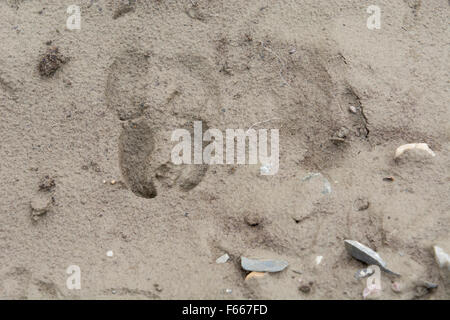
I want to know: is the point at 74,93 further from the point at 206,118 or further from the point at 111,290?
the point at 111,290

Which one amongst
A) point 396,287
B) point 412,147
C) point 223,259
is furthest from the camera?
point 412,147

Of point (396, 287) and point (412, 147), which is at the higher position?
point (412, 147)

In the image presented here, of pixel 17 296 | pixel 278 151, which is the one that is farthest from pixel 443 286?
pixel 17 296

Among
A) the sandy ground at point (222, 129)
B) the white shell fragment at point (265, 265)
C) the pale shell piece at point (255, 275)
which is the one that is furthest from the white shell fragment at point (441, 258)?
the pale shell piece at point (255, 275)

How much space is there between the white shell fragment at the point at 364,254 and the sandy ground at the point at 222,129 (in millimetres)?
43

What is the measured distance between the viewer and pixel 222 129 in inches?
109

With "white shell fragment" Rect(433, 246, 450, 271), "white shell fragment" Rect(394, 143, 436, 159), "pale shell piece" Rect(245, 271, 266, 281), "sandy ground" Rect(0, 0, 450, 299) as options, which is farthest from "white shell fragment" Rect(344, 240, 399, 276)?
"white shell fragment" Rect(394, 143, 436, 159)

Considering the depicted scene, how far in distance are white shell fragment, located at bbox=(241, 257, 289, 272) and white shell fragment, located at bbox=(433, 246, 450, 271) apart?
618 millimetres

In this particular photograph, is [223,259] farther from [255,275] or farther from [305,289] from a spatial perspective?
[305,289]

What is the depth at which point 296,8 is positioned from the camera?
3000 millimetres

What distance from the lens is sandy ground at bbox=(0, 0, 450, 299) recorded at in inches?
98.7

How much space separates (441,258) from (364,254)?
311mm

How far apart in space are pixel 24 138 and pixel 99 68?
1.62 feet

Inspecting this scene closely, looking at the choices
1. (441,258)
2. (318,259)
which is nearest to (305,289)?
(318,259)
